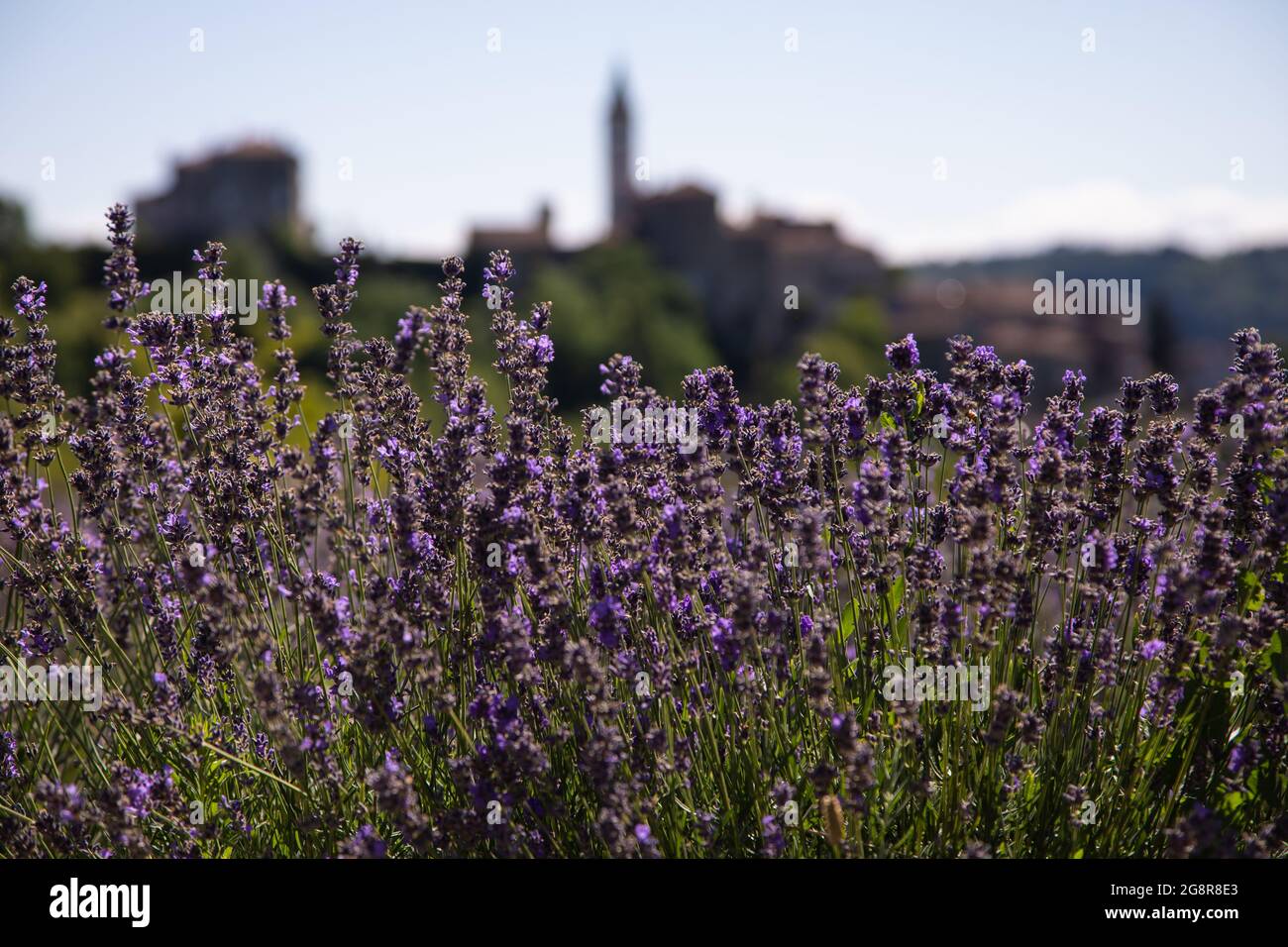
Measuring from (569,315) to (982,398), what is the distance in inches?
2319

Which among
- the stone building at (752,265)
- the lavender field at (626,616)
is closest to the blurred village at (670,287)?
the stone building at (752,265)

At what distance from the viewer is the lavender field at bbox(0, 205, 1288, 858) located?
228 cm

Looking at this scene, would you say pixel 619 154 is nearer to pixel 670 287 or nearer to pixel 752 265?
pixel 752 265

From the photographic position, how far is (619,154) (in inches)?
3691

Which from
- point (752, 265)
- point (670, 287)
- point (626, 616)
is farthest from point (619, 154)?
point (626, 616)

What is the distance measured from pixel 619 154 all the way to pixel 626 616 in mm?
95058

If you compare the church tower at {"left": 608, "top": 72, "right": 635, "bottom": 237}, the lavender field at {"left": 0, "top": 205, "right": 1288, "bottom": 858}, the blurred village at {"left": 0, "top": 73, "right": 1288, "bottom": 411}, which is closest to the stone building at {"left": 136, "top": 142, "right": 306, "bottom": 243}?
the blurred village at {"left": 0, "top": 73, "right": 1288, "bottom": 411}

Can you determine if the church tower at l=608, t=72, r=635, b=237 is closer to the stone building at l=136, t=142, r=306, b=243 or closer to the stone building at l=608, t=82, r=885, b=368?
the stone building at l=608, t=82, r=885, b=368

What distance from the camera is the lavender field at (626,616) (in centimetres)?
228

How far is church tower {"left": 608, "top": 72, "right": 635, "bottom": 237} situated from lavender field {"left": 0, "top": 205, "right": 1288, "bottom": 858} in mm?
84323

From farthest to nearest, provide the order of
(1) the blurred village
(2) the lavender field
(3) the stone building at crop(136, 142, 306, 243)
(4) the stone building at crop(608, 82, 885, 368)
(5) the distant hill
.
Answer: (5) the distant hill → (3) the stone building at crop(136, 142, 306, 243) → (4) the stone building at crop(608, 82, 885, 368) → (1) the blurred village → (2) the lavender field

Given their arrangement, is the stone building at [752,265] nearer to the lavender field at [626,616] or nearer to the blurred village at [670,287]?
the blurred village at [670,287]
